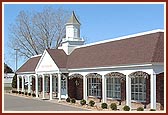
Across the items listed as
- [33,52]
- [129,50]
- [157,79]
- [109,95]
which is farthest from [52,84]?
[33,52]

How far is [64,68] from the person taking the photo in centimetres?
3538

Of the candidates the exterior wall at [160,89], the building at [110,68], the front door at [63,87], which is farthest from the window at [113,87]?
the front door at [63,87]

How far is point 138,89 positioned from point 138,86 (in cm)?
21

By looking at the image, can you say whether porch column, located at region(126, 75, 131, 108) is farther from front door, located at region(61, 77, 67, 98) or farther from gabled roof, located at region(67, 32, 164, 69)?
front door, located at region(61, 77, 67, 98)

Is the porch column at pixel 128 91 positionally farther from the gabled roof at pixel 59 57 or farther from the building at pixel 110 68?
the gabled roof at pixel 59 57

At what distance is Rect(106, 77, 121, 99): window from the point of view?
28.4 m

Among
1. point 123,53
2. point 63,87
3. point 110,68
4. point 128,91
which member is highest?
point 123,53

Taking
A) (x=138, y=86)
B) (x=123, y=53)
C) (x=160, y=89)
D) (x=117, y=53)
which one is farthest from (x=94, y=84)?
(x=160, y=89)

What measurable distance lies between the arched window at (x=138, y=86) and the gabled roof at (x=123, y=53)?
916 millimetres

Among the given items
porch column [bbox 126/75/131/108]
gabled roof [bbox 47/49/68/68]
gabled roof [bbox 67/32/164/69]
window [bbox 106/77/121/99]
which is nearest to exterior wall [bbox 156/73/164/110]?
gabled roof [bbox 67/32/164/69]

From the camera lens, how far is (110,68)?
27.1m

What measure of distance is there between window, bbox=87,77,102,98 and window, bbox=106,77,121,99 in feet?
4.72

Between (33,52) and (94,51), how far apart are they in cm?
3425

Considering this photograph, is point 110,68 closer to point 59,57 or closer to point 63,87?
point 63,87
